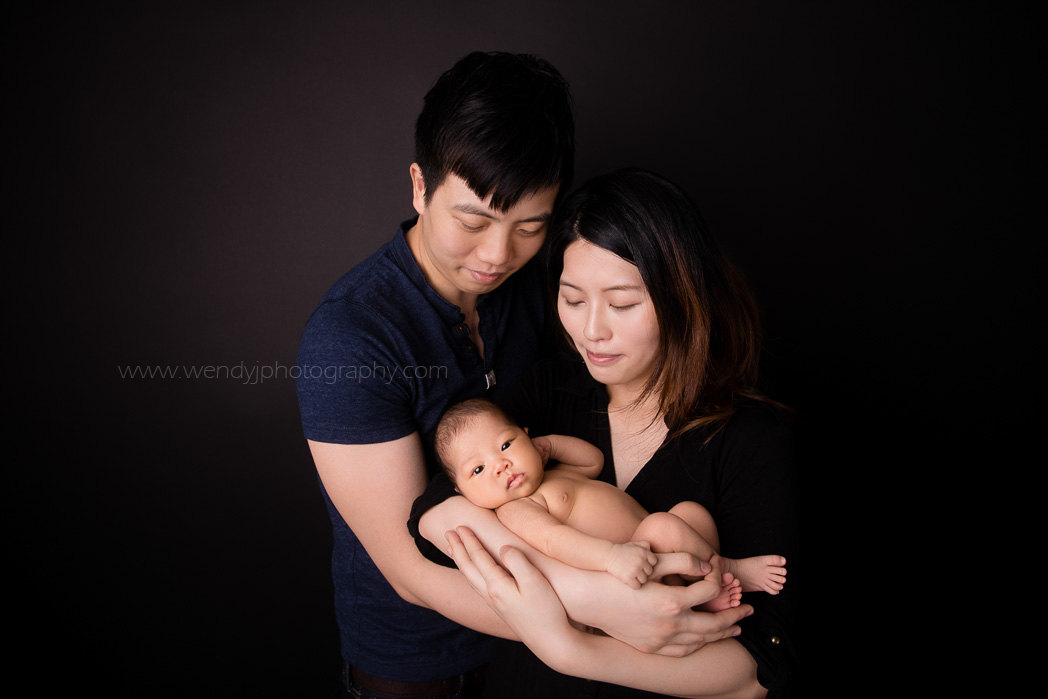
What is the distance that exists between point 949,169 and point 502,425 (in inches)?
93.3

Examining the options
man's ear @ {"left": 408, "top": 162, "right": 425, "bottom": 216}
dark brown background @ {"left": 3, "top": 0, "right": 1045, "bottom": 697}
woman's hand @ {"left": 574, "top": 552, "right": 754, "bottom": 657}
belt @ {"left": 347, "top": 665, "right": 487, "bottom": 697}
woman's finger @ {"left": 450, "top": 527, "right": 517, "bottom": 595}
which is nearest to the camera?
woman's hand @ {"left": 574, "top": 552, "right": 754, "bottom": 657}

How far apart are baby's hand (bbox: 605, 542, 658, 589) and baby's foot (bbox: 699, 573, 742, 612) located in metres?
0.20

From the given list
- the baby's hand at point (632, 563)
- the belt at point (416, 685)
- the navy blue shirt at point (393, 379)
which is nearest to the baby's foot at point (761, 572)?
the baby's hand at point (632, 563)

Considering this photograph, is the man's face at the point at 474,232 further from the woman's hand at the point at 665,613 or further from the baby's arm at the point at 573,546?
the woman's hand at the point at 665,613

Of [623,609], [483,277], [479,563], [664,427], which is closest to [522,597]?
[479,563]

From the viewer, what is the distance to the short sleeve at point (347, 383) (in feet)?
6.15

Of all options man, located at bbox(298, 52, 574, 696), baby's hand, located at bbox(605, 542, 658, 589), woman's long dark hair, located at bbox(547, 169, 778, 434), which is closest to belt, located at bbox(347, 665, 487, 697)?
man, located at bbox(298, 52, 574, 696)

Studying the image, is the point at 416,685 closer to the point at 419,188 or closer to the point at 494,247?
the point at 494,247

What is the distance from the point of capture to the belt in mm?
2268

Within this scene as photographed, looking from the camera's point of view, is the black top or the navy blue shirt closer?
the black top

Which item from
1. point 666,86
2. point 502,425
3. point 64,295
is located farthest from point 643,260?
point 64,295

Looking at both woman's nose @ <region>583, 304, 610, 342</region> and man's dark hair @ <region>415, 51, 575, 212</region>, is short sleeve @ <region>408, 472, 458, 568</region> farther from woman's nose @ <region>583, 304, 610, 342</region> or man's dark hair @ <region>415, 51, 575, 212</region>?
man's dark hair @ <region>415, 51, 575, 212</region>

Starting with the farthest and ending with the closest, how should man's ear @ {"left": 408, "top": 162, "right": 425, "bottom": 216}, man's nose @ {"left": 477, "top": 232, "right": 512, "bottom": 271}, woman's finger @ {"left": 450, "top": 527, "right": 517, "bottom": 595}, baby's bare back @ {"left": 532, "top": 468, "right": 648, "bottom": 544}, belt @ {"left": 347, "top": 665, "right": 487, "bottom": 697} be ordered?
belt @ {"left": 347, "top": 665, "right": 487, "bottom": 697}
man's ear @ {"left": 408, "top": 162, "right": 425, "bottom": 216}
man's nose @ {"left": 477, "top": 232, "right": 512, "bottom": 271}
baby's bare back @ {"left": 532, "top": 468, "right": 648, "bottom": 544}
woman's finger @ {"left": 450, "top": 527, "right": 517, "bottom": 595}

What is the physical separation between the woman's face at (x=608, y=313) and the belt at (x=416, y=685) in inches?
45.7
